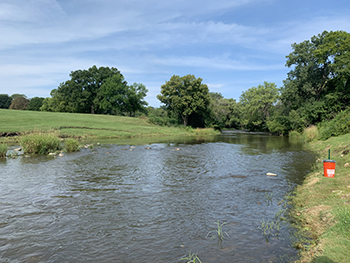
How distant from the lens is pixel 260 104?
70.6 meters

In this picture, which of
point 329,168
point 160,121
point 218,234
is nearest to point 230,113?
point 160,121

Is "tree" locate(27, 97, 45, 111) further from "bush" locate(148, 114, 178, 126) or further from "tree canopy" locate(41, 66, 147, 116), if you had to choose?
"bush" locate(148, 114, 178, 126)

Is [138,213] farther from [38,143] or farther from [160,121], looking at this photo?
[160,121]

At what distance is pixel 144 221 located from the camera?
7.12m

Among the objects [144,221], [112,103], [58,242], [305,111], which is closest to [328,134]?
[305,111]

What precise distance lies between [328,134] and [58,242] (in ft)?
89.9

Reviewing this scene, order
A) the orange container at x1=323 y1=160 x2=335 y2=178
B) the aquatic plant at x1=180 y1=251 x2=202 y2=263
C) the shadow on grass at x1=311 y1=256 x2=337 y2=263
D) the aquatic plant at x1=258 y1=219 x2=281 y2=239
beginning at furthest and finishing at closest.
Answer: the orange container at x1=323 y1=160 x2=335 y2=178
the aquatic plant at x1=258 y1=219 x2=281 y2=239
the aquatic plant at x1=180 y1=251 x2=202 y2=263
the shadow on grass at x1=311 y1=256 x2=337 y2=263

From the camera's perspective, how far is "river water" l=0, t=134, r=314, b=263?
5469 mm

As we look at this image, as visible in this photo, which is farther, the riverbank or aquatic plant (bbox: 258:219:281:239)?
aquatic plant (bbox: 258:219:281:239)

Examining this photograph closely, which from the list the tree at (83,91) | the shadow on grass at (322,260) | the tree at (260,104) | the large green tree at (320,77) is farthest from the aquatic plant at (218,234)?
the tree at (83,91)

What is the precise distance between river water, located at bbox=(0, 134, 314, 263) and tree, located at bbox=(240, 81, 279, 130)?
5980 centimetres

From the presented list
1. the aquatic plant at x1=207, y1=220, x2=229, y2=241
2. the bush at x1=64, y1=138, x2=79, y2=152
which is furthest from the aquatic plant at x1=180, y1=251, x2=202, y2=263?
the bush at x1=64, y1=138, x2=79, y2=152

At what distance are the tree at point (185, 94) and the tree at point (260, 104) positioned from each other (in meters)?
15.1

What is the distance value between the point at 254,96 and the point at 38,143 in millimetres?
65654
